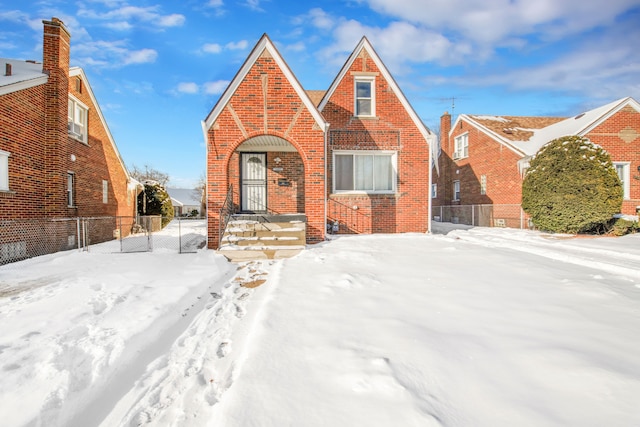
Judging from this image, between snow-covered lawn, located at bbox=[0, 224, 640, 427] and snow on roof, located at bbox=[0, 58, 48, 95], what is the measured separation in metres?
6.65

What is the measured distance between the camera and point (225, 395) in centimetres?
225

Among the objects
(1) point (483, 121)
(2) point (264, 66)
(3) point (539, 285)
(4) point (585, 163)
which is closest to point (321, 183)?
(2) point (264, 66)

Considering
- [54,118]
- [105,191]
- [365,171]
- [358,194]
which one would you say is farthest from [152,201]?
[365,171]

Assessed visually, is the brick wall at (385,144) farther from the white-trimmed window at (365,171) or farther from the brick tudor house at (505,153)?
the brick tudor house at (505,153)

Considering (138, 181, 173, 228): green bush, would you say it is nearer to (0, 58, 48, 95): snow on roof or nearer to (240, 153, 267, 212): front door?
(0, 58, 48, 95): snow on roof

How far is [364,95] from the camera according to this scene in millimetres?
11938

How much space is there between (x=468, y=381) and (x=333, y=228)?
350 inches

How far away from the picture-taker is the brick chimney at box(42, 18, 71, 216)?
10.3 metres

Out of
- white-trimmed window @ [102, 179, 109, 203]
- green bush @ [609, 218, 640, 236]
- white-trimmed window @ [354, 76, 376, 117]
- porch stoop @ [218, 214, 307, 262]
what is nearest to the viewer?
porch stoop @ [218, 214, 307, 262]

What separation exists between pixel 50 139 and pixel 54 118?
2.51 feet

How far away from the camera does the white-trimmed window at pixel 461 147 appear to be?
816 inches

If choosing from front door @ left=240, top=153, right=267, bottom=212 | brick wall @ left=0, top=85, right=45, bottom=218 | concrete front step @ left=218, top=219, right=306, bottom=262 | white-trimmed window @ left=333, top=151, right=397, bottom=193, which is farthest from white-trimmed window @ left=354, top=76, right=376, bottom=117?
brick wall @ left=0, top=85, right=45, bottom=218

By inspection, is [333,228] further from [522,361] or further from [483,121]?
[483,121]

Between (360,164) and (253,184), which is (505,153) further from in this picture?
(253,184)
